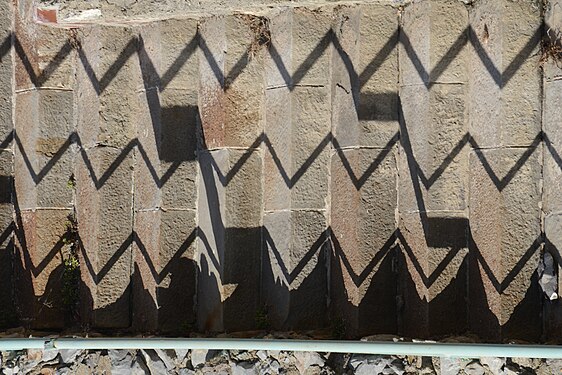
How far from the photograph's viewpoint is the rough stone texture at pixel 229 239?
489 centimetres

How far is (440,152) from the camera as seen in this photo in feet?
15.2

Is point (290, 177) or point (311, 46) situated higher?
point (311, 46)

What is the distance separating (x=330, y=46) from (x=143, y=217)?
5.43 feet

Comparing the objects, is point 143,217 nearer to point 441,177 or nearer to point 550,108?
point 441,177

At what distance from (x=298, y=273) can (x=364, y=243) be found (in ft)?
1.52

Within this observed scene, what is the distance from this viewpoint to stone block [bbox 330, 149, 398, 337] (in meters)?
4.63

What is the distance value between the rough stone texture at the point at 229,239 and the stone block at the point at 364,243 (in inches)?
21.1

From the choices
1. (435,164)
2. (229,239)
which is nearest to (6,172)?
(229,239)

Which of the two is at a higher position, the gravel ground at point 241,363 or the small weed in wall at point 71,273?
the small weed in wall at point 71,273

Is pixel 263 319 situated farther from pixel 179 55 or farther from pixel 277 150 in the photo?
pixel 179 55

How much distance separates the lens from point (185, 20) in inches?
201

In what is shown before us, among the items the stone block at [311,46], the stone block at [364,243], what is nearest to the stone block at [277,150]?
the stone block at [311,46]

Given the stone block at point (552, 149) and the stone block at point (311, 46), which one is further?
the stone block at point (311, 46)

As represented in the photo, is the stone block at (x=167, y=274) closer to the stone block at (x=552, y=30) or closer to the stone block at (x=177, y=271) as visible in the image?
the stone block at (x=177, y=271)
